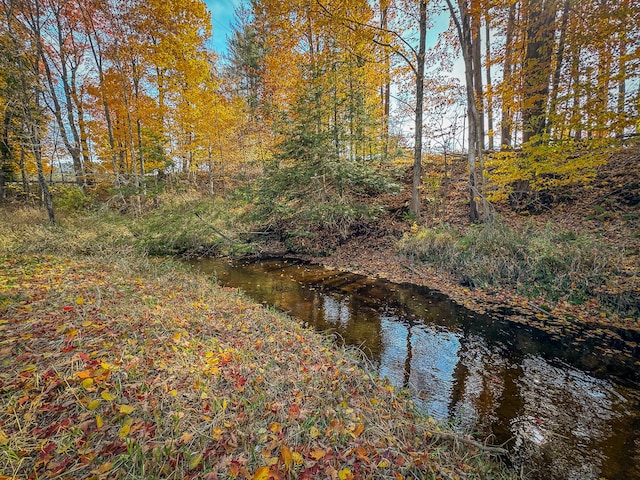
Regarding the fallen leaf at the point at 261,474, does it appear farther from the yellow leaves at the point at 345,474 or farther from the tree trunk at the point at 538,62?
the tree trunk at the point at 538,62

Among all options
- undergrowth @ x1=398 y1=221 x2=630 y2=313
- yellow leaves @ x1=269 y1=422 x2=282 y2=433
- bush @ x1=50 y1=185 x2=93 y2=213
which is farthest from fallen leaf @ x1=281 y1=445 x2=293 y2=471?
bush @ x1=50 y1=185 x2=93 y2=213

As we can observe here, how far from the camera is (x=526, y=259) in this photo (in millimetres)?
7445

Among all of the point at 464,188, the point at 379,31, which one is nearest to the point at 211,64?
the point at 379,31

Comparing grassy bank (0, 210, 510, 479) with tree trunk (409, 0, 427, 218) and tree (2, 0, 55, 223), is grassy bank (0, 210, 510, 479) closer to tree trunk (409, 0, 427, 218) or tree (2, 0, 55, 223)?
tree (2, 0, 55, 223)

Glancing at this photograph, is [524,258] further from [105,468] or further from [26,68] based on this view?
[26,68]

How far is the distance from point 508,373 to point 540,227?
20.3ft

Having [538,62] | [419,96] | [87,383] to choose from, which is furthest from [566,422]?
[419,96]

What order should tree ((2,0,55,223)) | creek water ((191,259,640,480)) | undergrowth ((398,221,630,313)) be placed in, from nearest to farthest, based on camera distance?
creek water ((191,259,640,480)) < undergrowth ((398,221,630,313)) < tree ((2,0,55,223))

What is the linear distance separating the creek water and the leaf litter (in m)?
0.69

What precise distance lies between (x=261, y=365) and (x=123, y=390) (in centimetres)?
140

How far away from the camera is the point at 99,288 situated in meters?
4.81

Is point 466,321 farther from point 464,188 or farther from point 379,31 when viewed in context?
point 379,31

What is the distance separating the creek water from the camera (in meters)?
3.14

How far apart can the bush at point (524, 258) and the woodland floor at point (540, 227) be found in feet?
0.97
